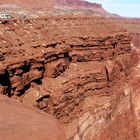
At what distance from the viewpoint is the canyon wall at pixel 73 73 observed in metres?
22.4

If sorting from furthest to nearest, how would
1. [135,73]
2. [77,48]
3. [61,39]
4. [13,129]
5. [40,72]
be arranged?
[135,73] < [77,48] < [61,39] < [40,72] < [13,129]

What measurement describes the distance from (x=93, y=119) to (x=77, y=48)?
18.0ft

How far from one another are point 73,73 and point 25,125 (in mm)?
16772

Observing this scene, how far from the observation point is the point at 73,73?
28.4 m

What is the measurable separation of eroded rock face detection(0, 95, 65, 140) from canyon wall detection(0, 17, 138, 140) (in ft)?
21.6

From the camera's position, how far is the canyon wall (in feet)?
73.4

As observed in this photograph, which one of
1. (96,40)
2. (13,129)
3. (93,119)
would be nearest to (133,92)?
(96,40)

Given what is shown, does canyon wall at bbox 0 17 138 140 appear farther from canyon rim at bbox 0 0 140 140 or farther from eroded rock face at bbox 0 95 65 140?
eroded rock face at bbox 0 95 65 140

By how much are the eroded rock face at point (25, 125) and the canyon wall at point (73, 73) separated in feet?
21.6

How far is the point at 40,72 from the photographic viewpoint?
957 inches

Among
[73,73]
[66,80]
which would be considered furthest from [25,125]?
[73,73]

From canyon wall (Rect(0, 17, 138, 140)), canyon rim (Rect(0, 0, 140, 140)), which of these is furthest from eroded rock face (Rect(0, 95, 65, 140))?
canyon wall (Rect(0, 17, 138, 140))

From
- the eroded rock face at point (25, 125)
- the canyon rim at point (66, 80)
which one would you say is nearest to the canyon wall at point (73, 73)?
the canyon rim at point (66, 80)

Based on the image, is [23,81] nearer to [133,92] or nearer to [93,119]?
[93,119]
